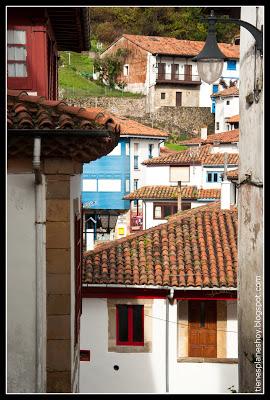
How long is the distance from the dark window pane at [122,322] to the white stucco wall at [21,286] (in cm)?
789

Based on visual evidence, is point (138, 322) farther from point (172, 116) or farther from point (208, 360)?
point (172, 116)

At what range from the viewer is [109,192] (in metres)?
52.5

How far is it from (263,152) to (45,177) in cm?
212

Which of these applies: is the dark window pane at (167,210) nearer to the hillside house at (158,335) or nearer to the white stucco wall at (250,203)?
the hillside house at (158,335)

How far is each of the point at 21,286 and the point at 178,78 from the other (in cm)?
6942

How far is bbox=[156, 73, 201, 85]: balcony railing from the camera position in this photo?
243 ft

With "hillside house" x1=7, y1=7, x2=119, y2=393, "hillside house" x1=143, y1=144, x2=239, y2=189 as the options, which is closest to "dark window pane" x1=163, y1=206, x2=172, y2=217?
"hillside house" x1=143, y1=144, x2=239, y2=189

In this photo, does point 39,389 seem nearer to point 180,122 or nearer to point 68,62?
point 180,122

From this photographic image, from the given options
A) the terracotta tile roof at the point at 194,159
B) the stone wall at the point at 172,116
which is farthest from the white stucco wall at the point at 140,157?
the stone wall at the point at 172,116

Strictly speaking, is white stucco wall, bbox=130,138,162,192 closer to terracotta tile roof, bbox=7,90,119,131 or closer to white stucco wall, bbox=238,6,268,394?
white stucco wall, bbox=238,6,268,394

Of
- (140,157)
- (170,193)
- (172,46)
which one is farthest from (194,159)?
(172,46)

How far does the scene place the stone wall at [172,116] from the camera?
240 feet

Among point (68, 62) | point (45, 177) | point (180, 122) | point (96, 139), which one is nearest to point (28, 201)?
point (45, 177)

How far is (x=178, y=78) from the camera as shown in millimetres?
75312
